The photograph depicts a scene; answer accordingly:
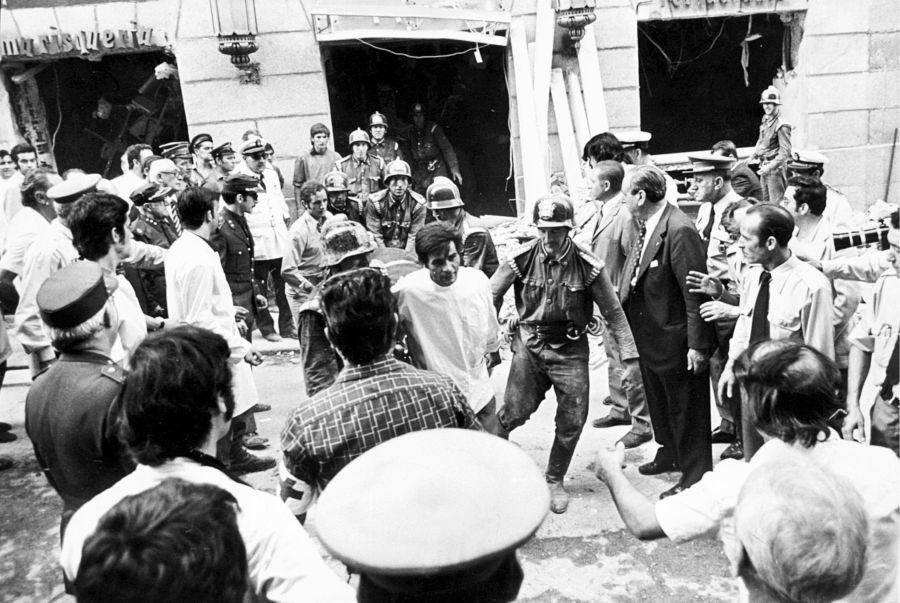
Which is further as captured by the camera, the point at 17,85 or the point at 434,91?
the point at 434,91

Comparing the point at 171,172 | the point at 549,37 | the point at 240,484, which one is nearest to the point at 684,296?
the point at 240,484

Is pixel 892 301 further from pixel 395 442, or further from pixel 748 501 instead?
pixel 395 442

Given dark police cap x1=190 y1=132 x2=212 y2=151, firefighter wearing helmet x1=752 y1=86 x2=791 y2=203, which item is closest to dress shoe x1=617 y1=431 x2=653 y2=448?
firefighter wearing helmet x1=752 y1=86 x2=791 y2=203

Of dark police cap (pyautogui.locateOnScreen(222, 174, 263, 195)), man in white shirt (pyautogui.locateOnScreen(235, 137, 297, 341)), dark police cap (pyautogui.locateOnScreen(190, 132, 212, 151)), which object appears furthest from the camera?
dark police cap (pyautogui.locateOnScreen(190, 132, 212, 151))

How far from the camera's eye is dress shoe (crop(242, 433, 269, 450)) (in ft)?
17.8

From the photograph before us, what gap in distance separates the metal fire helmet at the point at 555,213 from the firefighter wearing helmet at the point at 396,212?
3101 mm

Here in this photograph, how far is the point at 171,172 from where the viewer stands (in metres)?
7.12

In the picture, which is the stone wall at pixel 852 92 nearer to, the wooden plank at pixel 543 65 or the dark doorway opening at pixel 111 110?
the wooden plank at pixel 543 65

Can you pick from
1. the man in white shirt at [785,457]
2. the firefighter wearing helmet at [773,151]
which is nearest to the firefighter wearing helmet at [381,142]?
the firefighter wearing helmet at [773,151]

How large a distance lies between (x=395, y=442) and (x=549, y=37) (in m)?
8.97

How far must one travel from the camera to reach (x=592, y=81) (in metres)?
9.87

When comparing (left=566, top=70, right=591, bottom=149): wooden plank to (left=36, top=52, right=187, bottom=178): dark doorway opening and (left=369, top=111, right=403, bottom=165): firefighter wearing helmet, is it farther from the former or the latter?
(left=36, top=52, right=187, bottom=178): dark doorway opening

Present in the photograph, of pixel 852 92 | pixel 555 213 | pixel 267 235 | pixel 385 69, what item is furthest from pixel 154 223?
pixel 852 92

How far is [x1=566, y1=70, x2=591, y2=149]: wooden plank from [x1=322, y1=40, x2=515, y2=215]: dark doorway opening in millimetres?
1946
